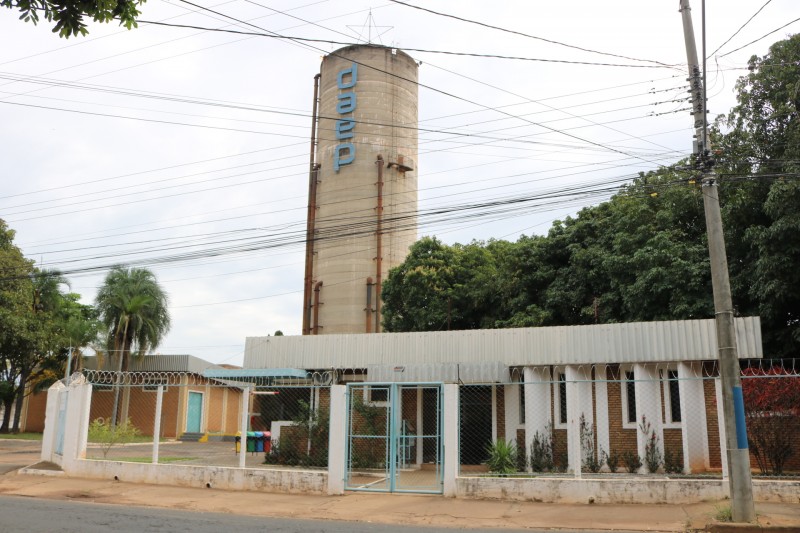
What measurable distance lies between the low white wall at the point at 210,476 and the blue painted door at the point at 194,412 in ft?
73.7

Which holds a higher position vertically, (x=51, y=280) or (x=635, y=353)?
(x=51, y=280)

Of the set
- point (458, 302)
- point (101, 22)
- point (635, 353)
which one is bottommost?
point (635, 353)

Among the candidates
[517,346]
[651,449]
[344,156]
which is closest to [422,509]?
[651,449]

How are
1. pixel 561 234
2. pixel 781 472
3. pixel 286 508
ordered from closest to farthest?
pixel 286 508 < pixel 781 472 < pixel 561 234

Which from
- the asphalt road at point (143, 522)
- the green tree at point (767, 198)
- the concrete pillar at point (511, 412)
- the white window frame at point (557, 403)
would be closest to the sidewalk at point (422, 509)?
the asphalt road at point (143, 522)

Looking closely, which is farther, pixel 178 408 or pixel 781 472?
pixel 178 408

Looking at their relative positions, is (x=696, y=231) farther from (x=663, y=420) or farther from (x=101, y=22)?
(x=101, y=22)

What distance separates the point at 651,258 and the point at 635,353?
8702mm

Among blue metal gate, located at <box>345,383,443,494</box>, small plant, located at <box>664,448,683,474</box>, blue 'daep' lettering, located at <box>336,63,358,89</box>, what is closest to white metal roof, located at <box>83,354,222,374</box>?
blue 'daep' lettering, located at <box>336,63,358,89</box>

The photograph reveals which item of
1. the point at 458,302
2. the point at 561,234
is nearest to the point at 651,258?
the point at 561,234

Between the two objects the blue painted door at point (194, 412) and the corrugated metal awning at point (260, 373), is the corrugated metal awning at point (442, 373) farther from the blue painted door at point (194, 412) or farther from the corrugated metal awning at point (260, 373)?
the blue painted door at point (194, 412)

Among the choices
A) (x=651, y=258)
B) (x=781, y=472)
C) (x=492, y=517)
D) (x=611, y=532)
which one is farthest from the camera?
(x=651, y=258)

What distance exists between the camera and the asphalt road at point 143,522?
9.28 meters

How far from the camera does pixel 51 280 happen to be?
36.9 meters
